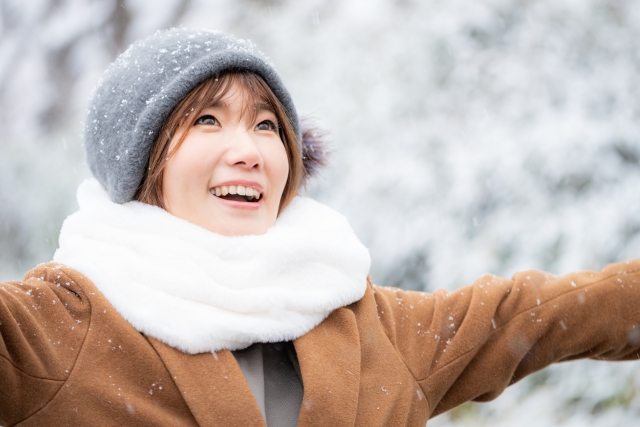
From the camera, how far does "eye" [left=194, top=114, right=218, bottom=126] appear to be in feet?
4.05

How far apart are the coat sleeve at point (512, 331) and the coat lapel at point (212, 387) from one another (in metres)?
0.38

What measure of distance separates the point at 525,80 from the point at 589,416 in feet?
4.84

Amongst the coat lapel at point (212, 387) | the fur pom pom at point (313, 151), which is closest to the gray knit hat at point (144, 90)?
the fur pom pom at point (313, 151)

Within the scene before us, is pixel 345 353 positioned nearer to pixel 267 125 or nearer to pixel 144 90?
pixel 267 125

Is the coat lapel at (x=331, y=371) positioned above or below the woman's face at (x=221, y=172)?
below

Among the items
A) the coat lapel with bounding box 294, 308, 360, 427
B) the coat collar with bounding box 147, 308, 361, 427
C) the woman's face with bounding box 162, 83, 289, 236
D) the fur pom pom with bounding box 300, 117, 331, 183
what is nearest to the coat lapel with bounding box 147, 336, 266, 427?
the coat collar with bounding box 147, 308, 361, 427

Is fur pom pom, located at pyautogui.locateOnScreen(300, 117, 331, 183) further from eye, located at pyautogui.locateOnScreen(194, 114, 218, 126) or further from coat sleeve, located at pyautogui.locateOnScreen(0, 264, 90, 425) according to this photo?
coat sleeve, located at pyautogui.locateOnScreen(0, 264, 90, 425)

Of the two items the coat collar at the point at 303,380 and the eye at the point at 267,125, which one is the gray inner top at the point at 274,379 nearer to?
the coat collar at the point at 303,380

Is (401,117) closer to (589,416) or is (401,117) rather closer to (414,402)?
(589,416)

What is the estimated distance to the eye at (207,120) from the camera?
1.23 metres

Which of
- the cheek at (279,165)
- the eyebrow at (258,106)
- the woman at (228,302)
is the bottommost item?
the woman at (228,302)

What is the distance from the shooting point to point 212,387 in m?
1.04

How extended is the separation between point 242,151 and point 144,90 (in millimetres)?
241

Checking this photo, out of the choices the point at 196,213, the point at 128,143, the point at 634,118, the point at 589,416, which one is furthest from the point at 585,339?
the point at 634,118
